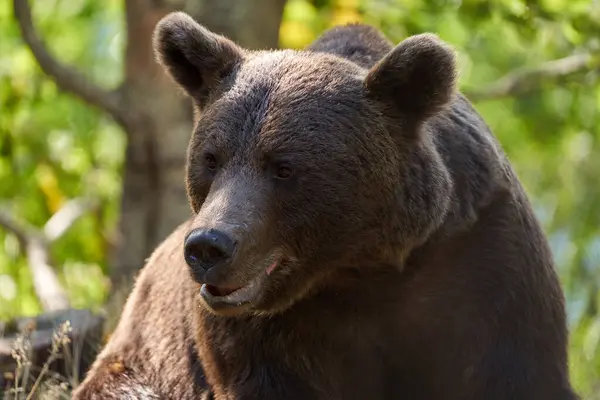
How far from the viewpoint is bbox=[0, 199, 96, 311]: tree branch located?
30.3 feet

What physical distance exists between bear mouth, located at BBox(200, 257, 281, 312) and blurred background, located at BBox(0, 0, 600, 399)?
112 inches

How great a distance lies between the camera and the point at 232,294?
4160 millimetres

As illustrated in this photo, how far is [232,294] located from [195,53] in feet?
3.84

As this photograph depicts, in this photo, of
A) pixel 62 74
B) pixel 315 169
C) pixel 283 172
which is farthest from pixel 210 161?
pixel 62 74

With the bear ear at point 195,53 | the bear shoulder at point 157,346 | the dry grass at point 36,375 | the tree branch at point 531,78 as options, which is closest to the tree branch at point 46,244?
the dry grass at point 36,375

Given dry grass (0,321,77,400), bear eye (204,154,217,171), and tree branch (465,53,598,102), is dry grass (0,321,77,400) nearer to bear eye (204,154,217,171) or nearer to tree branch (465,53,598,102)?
bear eye (204,154,217,171)

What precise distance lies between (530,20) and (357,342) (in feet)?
12.5

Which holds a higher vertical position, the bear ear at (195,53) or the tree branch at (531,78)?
the bear ear at (195,53)

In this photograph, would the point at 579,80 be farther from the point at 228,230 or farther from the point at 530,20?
the point at 228,230

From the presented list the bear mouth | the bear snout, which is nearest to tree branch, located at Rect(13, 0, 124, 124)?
the bear mouth

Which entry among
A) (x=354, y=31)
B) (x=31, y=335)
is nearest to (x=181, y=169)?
(x=31, y=335)

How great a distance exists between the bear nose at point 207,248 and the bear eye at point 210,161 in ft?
1.63

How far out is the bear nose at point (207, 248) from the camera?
392 centimetres

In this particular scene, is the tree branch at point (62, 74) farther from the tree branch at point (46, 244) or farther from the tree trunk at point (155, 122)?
the tree branch at point (46, 244)
